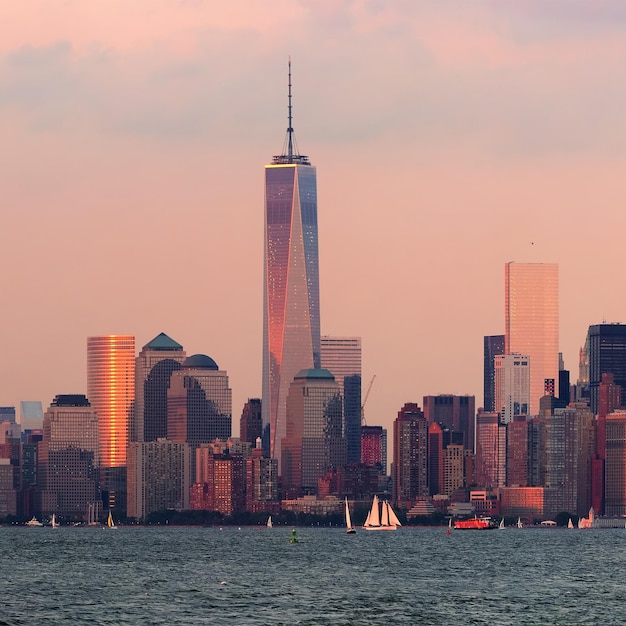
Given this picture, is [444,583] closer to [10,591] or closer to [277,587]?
[277,587]

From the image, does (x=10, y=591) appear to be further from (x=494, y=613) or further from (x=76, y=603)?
(x=494, y=613)

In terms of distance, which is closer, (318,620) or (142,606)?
(318,620)

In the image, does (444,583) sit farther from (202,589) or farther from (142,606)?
(142,606)

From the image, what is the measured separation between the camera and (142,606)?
159 metres

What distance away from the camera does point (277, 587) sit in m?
186

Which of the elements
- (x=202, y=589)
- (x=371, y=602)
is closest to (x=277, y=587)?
(x=202, y=589)

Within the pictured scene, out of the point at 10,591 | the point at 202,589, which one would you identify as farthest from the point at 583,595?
the point at 10,591

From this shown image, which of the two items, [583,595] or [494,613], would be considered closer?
[494,613]

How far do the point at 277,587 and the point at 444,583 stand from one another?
19211 millimetres

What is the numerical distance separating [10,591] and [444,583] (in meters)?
43.8

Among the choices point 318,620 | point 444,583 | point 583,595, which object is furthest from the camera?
point 444,583

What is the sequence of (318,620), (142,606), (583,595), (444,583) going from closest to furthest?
(318,620)
(142,606)
(583,595)
(444,583)

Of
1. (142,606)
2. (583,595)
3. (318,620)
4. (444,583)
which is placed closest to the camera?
(318,620)

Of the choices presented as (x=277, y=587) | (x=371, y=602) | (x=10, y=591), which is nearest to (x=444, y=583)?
(x=277, y=587)
